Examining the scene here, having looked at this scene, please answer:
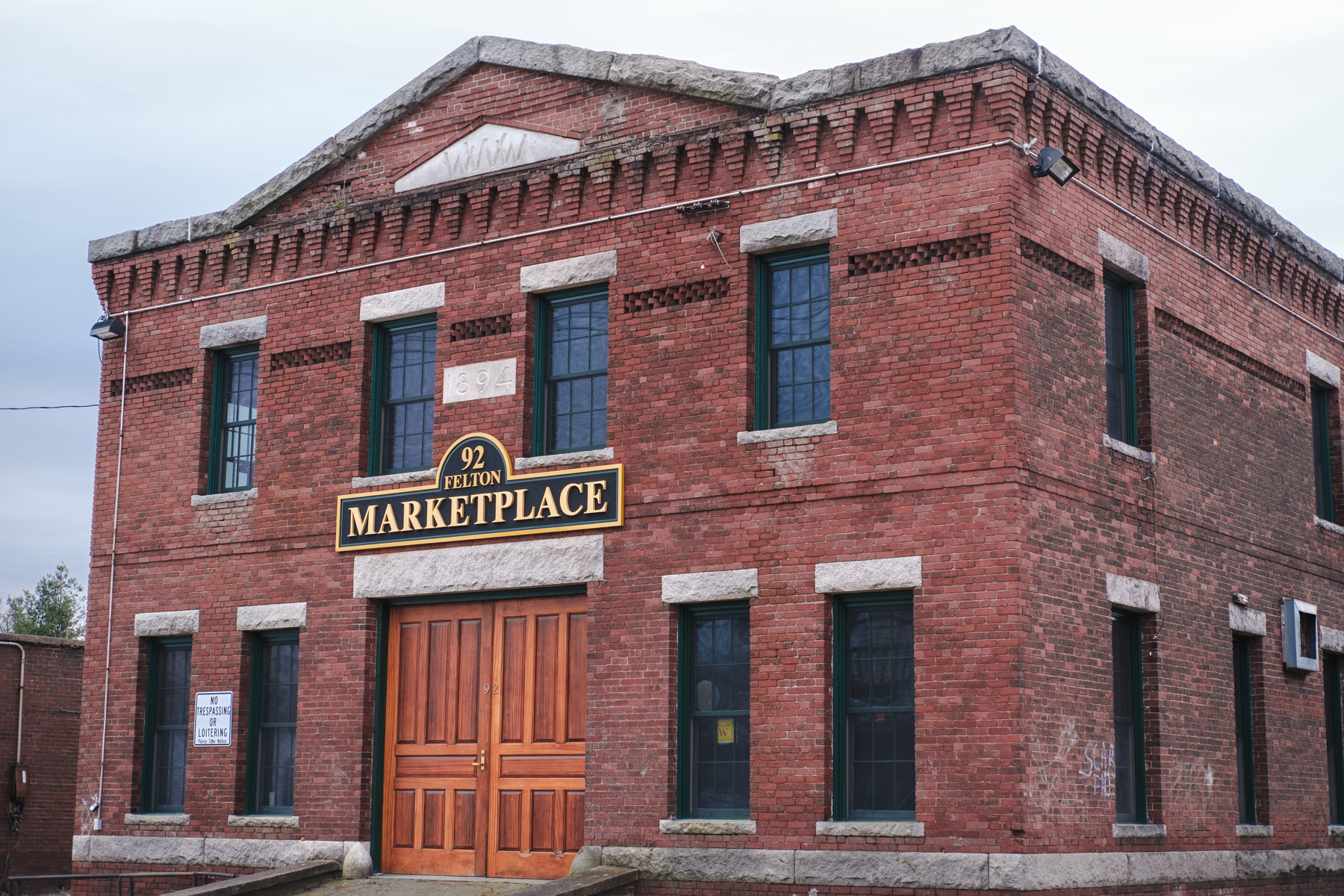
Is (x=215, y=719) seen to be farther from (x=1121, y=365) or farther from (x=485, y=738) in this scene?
(x=1121, y=365)

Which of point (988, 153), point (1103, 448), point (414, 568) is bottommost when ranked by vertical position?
point (414, 568)

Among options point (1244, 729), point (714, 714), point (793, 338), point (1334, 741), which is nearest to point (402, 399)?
point (793, 338)

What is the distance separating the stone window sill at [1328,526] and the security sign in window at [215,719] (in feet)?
41.7

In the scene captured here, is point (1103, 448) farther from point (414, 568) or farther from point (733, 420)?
point (414, 568)

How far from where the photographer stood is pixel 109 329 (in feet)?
62.4

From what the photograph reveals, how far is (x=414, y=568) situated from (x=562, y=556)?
1807 mm

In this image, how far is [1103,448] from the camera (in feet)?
48.2

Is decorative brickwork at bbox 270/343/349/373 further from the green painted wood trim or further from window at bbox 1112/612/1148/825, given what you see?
window at bbox 1112/612/1148/825

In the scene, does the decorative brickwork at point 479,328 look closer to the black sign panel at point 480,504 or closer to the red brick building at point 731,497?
the red brick building at point 731,497

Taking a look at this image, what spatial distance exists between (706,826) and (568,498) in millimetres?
3510

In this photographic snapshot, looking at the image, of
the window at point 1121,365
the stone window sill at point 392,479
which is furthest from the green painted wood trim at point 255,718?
the window at point 1121,365

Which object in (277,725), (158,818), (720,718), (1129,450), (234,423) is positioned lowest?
(158,818)

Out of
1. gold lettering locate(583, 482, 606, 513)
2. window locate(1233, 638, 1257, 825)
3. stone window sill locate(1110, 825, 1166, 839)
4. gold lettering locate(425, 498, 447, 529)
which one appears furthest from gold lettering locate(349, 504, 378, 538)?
window locate(1233, 638, 1257, 825)

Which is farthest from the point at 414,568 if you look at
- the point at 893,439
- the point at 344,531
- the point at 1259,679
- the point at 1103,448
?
the point at 1259,679
